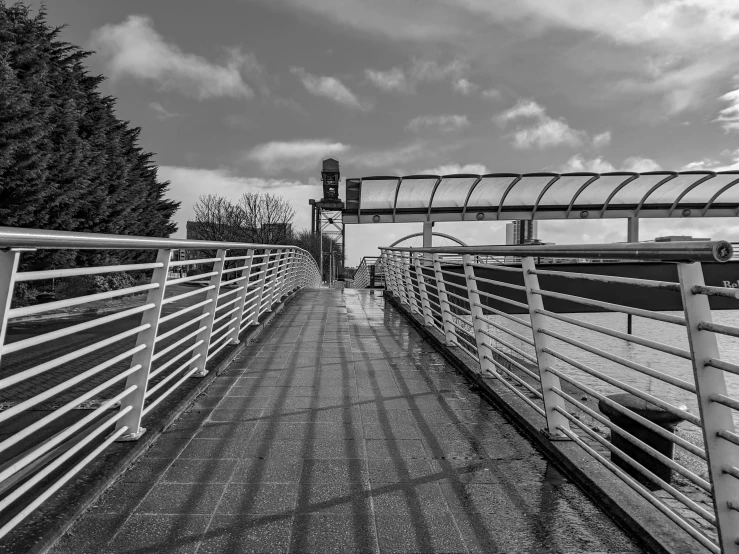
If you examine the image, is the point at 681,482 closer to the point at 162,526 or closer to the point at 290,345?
the point at 162,526

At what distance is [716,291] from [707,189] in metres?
34.0

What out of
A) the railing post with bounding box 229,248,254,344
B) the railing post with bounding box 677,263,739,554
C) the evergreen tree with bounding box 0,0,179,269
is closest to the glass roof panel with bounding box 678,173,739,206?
the evergreen tree with bounding box 0,0,179,269

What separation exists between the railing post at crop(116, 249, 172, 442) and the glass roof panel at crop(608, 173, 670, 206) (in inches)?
1261

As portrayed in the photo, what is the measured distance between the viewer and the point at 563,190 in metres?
31.9

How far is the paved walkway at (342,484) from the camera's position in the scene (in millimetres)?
2490

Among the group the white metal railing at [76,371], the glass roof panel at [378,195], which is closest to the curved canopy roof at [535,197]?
the glass roof panel at [378,195]

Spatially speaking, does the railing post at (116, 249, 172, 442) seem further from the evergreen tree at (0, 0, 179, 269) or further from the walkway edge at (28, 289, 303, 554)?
the evergreen tree at (0, 0, 179, 269)

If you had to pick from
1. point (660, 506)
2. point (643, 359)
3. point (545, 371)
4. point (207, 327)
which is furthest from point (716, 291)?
point (643, 359)

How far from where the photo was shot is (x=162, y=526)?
258 centimetres

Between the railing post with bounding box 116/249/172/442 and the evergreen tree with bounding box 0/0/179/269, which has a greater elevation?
the evergreen tree with bounding box 0/0/179/269

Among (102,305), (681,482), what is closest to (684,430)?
(681,482)

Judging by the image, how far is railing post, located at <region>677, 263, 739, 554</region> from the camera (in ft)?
6.75

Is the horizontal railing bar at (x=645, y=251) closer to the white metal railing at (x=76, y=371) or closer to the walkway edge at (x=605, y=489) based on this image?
the walkway edge at (x=605, y=489)

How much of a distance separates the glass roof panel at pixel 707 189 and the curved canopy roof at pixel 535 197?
0.05 m
